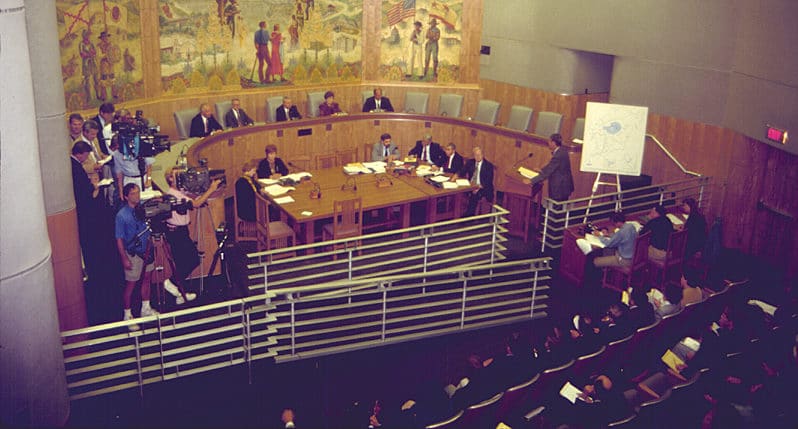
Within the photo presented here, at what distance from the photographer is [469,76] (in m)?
16.6

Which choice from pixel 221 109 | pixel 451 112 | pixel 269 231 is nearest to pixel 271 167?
pixel 269 231

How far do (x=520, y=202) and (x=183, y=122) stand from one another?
19.8 ft

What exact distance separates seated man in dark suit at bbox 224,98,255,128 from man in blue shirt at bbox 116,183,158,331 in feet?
18.9

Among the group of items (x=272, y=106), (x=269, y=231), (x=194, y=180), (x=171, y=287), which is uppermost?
(x=272, y=106)

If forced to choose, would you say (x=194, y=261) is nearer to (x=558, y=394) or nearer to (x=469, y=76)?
(x=558, y=394)

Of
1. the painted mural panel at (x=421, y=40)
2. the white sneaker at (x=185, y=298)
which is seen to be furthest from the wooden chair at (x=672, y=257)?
the painted mural panel at (x=421, y=40)

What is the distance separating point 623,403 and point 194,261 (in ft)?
16.9

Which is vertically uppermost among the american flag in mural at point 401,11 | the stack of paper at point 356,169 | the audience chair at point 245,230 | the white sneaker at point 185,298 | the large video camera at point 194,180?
the american flag in mural at point 401,11

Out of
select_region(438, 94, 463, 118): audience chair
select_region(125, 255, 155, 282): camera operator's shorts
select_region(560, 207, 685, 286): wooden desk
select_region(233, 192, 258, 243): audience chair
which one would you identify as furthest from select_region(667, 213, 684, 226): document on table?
select_region(125, 255, 155, 282): camera operator's shorts

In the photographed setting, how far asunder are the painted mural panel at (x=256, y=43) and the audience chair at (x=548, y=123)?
4224 mm

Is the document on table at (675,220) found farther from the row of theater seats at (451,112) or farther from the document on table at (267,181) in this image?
the document on table at (267,181)

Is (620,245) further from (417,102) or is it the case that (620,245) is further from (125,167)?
(417,102)

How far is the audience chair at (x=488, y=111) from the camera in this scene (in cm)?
1509

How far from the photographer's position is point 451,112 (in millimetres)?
15680
